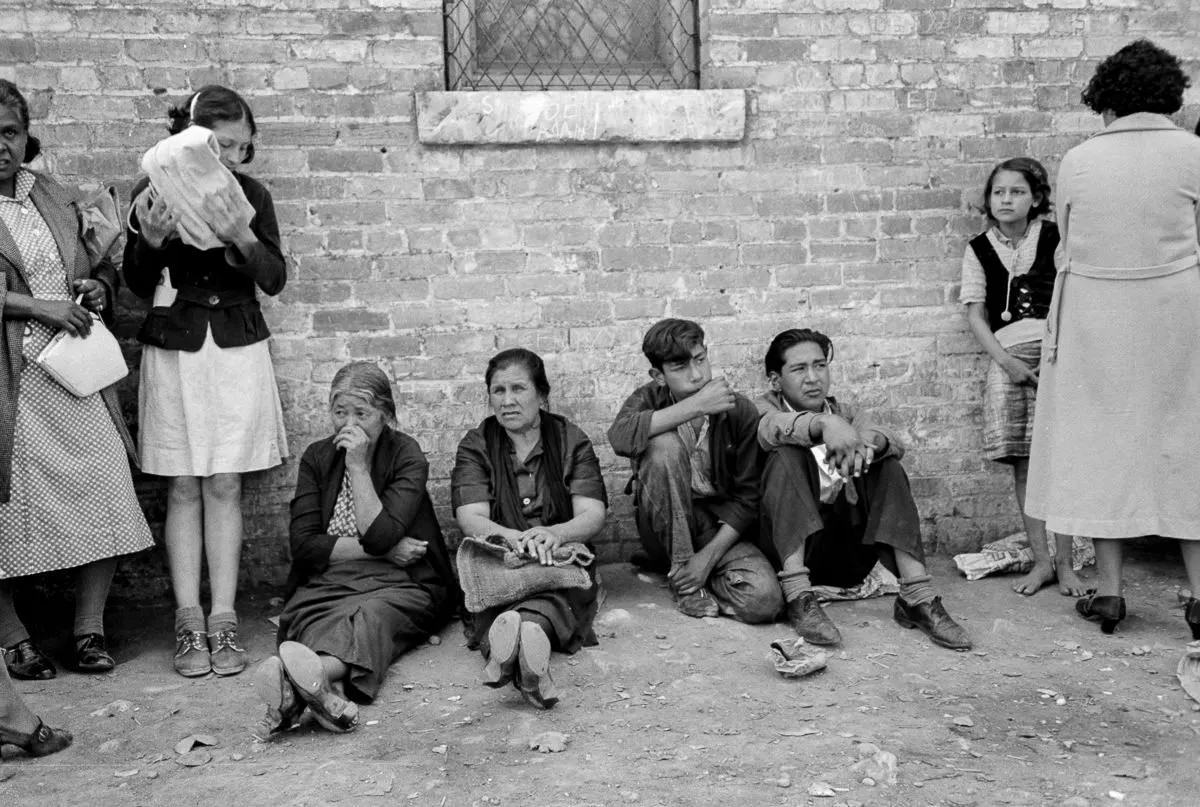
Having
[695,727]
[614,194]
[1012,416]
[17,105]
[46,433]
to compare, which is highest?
[17,105]

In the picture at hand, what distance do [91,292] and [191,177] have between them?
1.95ft

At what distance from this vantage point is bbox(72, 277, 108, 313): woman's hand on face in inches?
165

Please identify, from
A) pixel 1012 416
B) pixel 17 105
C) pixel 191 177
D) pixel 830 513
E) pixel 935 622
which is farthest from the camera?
pixel 1012 416

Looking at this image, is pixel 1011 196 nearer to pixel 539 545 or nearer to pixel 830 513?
pixel 830 513

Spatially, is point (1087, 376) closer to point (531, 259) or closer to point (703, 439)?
point (703, 439)

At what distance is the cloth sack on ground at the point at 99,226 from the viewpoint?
4.31 meters

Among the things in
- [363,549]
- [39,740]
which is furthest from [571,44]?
[39,740]

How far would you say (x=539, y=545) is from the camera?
4.10 meters

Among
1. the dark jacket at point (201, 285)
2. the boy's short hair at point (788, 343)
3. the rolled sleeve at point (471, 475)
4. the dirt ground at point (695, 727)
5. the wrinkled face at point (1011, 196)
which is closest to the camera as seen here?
the dirt ground at point (695, 727)

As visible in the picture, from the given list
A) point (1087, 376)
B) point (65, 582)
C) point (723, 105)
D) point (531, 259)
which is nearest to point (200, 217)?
point (531, 259)

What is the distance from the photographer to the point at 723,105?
4.88m

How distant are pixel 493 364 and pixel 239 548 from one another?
1127 millimetres


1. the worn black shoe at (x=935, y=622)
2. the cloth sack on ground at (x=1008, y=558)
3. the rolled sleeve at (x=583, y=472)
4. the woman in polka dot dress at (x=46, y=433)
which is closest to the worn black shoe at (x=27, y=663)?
the woman in polka dot dress at (x=46, y=433)

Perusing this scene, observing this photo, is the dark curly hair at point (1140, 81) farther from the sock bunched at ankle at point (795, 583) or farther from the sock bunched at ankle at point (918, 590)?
the sock bunched at ankle at point (795, 583)
